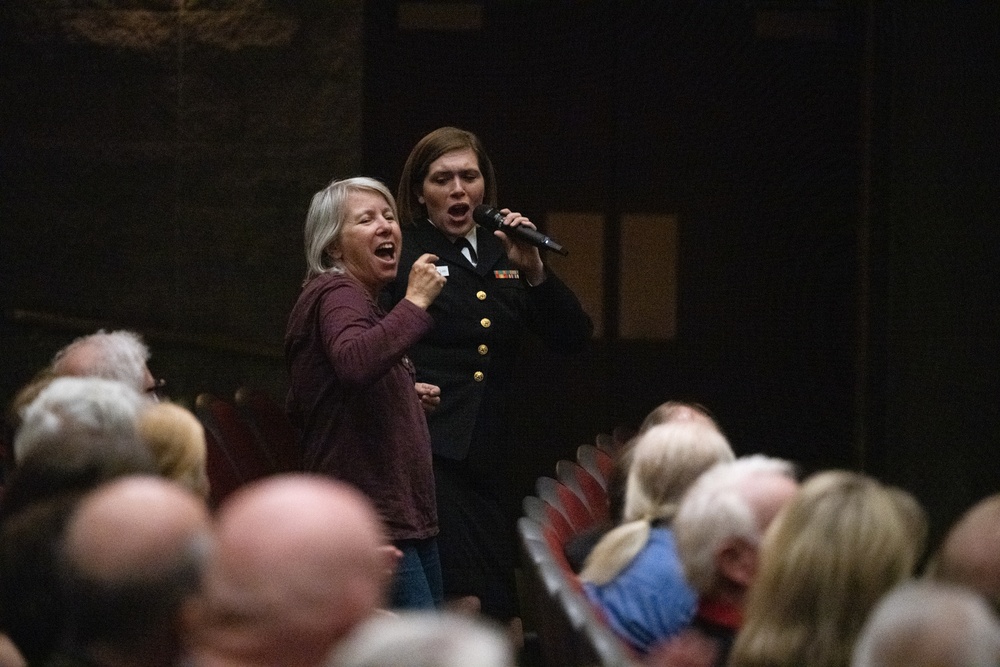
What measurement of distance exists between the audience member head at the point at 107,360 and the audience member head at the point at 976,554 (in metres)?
1.85

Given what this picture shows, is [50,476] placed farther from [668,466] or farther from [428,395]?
[428,395]

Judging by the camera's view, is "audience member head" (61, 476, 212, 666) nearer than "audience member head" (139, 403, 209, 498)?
Yes

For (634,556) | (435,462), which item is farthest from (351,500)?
(435,462)

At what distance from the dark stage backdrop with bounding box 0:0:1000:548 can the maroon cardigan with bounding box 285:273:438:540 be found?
243cm

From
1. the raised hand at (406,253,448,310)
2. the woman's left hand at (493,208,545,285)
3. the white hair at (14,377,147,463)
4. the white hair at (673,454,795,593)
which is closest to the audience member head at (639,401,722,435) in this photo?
the woman's left hand at (493,208,545,285)

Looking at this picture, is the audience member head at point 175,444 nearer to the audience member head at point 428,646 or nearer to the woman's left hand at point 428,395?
the woman's left hand at point 428,395

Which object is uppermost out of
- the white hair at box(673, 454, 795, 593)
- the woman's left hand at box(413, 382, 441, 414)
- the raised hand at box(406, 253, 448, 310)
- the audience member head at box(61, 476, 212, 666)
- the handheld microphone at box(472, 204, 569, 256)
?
the handheld microphone at box(472, 204, 569, 256)

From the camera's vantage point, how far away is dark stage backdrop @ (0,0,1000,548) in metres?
6.09

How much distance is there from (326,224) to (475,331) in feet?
2.29

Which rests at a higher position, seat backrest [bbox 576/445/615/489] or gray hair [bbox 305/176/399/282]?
gray hair [bbox 305/176/399/282]

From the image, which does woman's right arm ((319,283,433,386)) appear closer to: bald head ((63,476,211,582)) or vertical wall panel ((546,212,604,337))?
bald head ((63,476,211,582))

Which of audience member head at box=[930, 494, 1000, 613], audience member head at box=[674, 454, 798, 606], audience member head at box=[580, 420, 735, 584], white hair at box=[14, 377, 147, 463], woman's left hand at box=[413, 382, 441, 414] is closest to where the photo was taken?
audience member head at box=[930, 494, 1000, 613]

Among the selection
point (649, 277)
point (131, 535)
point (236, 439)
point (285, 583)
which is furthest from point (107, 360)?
point (649, 277)

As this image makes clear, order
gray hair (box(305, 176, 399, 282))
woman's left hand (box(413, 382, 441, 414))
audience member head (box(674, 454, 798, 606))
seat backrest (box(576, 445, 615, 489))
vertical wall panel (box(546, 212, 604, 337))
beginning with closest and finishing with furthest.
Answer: audience member head (box(674, 454, 798, 606)), gray hair (box(305, 176, 399, 282)), woman's left hand (box(413, 382, 441, 414)), seat backrest (box(576, 445, 615, 489)), vertical wall panel (box(546, 212, 604, 337))
